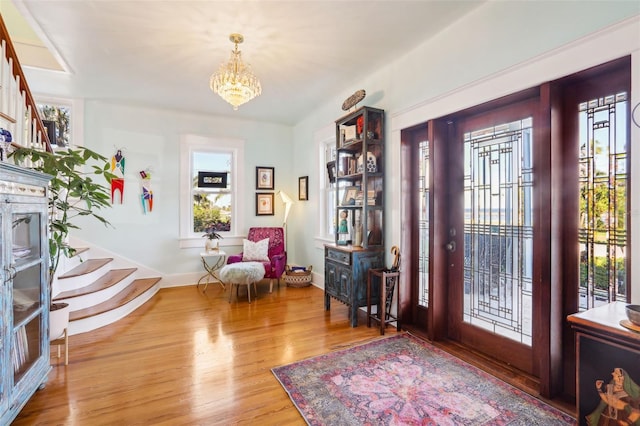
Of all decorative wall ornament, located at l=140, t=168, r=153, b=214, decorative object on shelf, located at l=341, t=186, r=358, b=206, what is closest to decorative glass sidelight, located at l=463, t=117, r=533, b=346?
decorative object on shelf, located at l=341, t=186, r=358, b=206

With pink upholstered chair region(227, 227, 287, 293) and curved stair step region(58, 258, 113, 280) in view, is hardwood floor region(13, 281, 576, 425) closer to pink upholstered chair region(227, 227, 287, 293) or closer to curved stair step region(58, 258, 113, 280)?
curved stair step region(58, 258, 113, 280)

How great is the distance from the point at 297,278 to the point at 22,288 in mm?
3450

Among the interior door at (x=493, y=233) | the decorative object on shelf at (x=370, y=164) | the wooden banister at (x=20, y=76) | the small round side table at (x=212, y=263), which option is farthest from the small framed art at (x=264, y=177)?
the interior door at (x=493, y=233)

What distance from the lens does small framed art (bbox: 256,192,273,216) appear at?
5.66 meters

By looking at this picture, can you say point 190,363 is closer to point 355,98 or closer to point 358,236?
point 358,236

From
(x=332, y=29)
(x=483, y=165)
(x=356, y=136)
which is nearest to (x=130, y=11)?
(x=332, y=29)

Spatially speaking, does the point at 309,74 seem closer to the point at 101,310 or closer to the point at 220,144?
the point at 220,144

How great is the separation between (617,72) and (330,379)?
9.04ft

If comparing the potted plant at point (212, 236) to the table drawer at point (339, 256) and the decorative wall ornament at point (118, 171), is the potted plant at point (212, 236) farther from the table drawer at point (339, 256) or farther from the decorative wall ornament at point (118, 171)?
the table drawer at point (339, 256)

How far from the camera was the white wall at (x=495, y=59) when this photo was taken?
1716mm

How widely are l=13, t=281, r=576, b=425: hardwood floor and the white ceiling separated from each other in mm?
2947

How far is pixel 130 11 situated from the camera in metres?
2.47

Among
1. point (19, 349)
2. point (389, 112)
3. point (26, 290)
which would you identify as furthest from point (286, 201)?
point (19, 349)

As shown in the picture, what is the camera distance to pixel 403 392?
2064 mm
